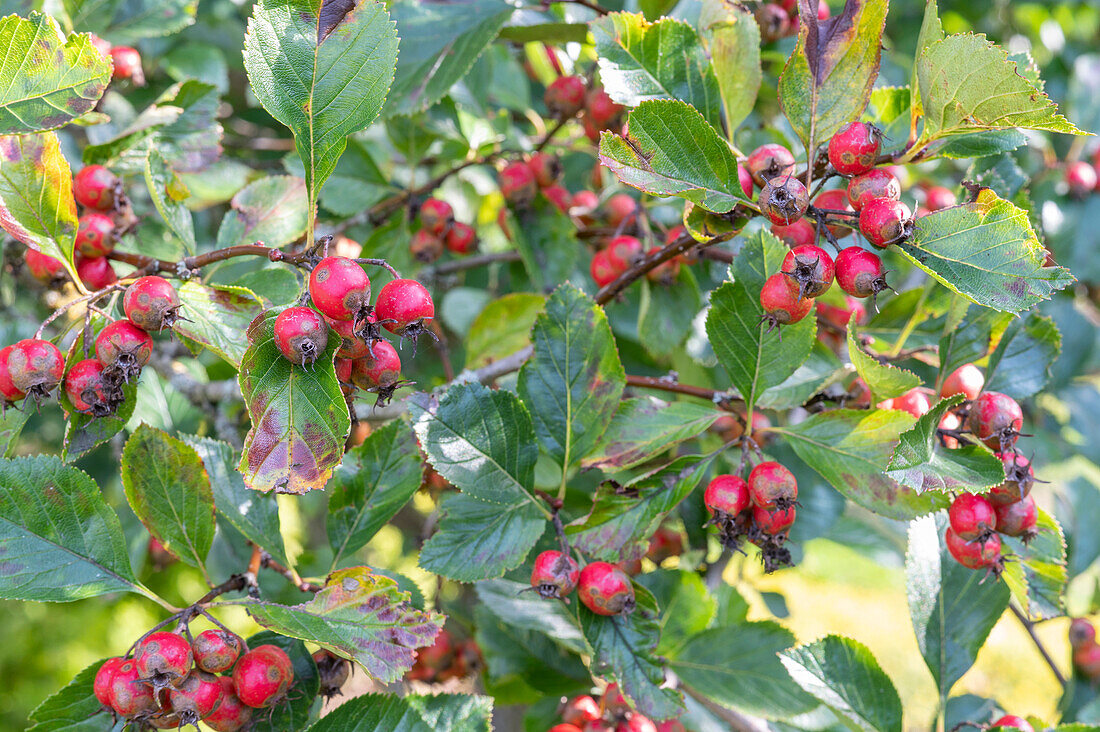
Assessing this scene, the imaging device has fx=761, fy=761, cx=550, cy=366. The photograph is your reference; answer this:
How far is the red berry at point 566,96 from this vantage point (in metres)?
2.00

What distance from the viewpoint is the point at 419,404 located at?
1.24 m

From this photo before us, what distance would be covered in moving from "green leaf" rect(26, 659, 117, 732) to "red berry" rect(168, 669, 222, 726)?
0.13 meters

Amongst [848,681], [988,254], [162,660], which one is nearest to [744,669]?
[848,681]

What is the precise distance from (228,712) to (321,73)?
0.94 metres

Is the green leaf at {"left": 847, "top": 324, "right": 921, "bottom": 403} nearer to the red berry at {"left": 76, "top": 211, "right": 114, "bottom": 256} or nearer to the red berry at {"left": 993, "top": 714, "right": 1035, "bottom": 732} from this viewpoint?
the red berry at {"left": 993, "top": 714, "right": 1035, "bottom": 732}

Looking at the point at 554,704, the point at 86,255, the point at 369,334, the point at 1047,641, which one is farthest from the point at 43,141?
the point at 1047,641

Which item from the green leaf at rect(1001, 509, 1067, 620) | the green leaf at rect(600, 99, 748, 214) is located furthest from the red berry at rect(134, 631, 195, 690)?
the green leaf at rect(1001, 509, 1067, 620)

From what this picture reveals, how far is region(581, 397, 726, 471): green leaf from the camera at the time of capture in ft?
4.23

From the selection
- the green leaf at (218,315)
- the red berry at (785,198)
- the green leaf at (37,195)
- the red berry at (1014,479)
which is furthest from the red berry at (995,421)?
the green leaf at (37,195)

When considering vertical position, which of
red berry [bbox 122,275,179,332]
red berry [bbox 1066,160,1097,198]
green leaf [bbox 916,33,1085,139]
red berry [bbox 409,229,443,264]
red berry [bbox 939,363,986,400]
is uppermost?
green leaf [bbox 916,33,1085,139]

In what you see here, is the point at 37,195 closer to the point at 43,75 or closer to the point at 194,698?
the point at 43,75

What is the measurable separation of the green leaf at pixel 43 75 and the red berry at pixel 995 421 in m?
1.47

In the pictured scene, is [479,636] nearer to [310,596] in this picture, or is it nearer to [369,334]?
[310,596]

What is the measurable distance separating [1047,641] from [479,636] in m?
5.99
